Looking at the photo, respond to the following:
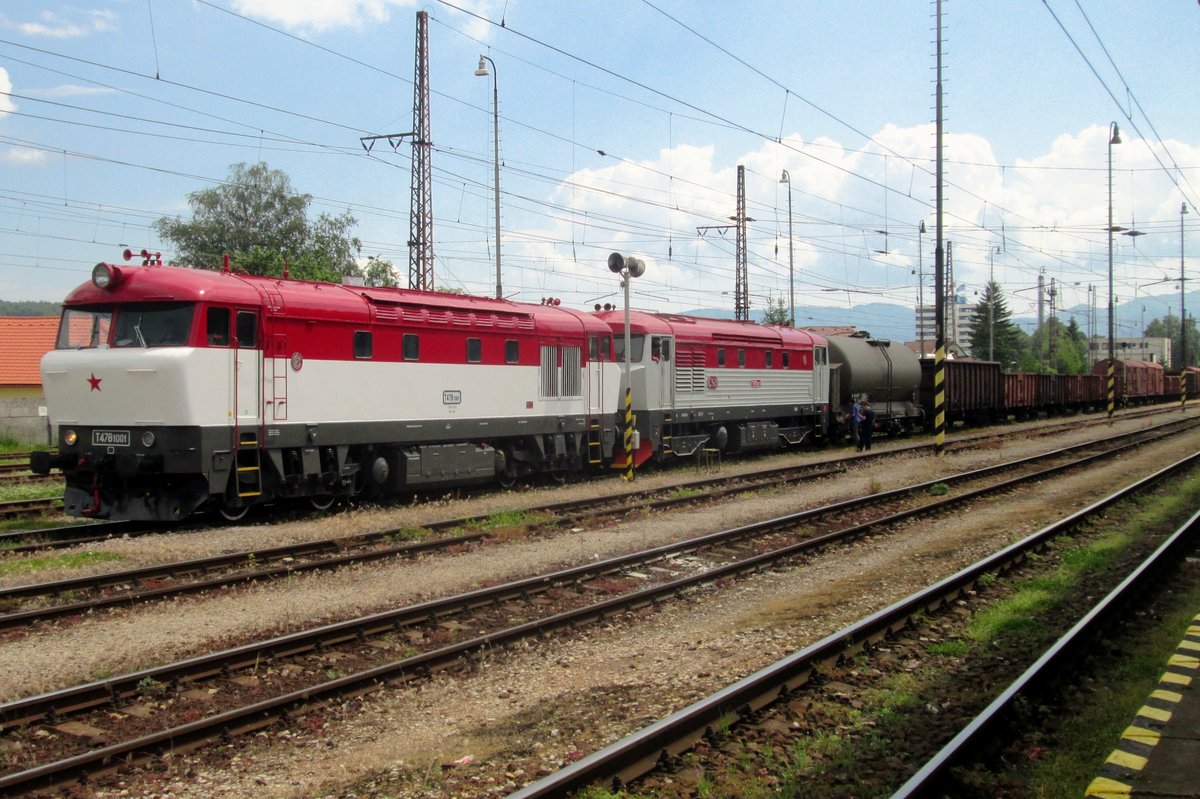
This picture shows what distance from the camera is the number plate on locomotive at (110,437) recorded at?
14195mm

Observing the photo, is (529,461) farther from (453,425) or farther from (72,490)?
(72,490)

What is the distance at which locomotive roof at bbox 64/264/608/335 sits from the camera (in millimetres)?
14352

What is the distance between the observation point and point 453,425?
1842 centimetres

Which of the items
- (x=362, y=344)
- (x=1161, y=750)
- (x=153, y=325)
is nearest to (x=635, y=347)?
(x=362, y=344)

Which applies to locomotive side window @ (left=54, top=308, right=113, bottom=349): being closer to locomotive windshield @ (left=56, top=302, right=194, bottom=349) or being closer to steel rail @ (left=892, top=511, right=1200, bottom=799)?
locomotive windshield @ (left=56, top=302, right=194, bottom=349)

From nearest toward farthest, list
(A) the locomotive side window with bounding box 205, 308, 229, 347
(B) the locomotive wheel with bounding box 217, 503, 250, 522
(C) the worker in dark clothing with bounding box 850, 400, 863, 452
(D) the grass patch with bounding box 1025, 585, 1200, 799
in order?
(D) the grass patch with bounding box 1025, 585, 1200, 799 < (A) the locomotive side window with bounding box 205, 308, 229, 347 < (B) the locomotive wheel with bounding box 217, 503, 250, 522 < (C) the worker in dark clothing with bounding box 850, 400, 863, 452

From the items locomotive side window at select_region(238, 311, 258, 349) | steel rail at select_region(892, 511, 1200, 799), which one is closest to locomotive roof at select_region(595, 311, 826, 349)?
locomotive side window at select_region(238, 311, 258, 349)

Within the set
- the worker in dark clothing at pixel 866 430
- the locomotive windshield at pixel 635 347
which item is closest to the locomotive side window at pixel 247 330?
the locomotive windshield at pixel 635 347

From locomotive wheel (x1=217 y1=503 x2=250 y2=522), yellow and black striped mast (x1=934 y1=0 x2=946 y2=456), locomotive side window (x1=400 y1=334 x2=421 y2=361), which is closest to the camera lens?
locomotive wheel (x1=217 y1=503 x2=250 y2=522)

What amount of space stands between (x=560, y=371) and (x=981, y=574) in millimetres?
11125

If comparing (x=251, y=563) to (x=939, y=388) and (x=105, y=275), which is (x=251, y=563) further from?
(x=939, y=388)

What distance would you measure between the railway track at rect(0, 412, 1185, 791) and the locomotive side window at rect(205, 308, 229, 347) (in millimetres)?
6646

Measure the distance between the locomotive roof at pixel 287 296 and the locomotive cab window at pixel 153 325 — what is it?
150 millimetres

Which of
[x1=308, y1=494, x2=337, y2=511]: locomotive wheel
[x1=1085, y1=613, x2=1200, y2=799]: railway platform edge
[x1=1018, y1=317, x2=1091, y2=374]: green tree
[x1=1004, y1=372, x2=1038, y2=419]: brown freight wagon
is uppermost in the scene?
[x1=1018, y1=317, x2=1091, y2=374]: green tree
